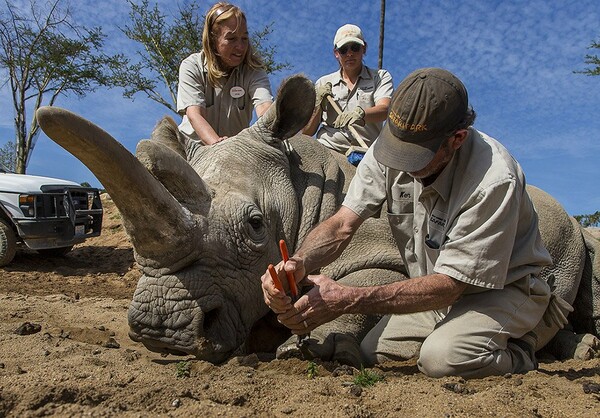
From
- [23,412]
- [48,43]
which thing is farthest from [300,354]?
[48,43]

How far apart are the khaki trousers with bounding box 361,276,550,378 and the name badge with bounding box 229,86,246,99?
Answer: 2.93 m

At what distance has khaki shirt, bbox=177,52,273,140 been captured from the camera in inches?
234

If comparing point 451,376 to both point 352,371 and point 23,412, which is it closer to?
point 352,371

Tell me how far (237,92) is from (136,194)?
9.32 feet

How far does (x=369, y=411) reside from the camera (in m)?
2.62

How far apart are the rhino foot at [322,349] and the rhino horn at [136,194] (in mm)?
791

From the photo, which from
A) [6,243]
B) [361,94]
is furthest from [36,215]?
[361,94]

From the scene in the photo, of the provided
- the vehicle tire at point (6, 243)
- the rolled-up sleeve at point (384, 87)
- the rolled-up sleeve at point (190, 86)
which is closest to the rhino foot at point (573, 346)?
the rolled-up sleeve at point (384, 87)

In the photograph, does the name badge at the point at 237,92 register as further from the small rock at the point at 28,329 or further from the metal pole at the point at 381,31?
the metal pole at the point at 381,31

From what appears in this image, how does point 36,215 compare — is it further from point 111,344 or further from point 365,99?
point 111,344

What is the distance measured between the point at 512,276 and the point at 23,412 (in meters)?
2.70

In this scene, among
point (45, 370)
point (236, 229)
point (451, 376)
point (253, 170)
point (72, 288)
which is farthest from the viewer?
point (72, 288)

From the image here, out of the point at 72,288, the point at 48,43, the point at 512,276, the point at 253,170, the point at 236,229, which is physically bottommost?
the point at 72,288

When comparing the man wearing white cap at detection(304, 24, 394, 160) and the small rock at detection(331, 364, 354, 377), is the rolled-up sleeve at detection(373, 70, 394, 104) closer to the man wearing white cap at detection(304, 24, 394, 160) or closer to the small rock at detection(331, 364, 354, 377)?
the man wearing white cap at detection(304, 24, 394, 160)
